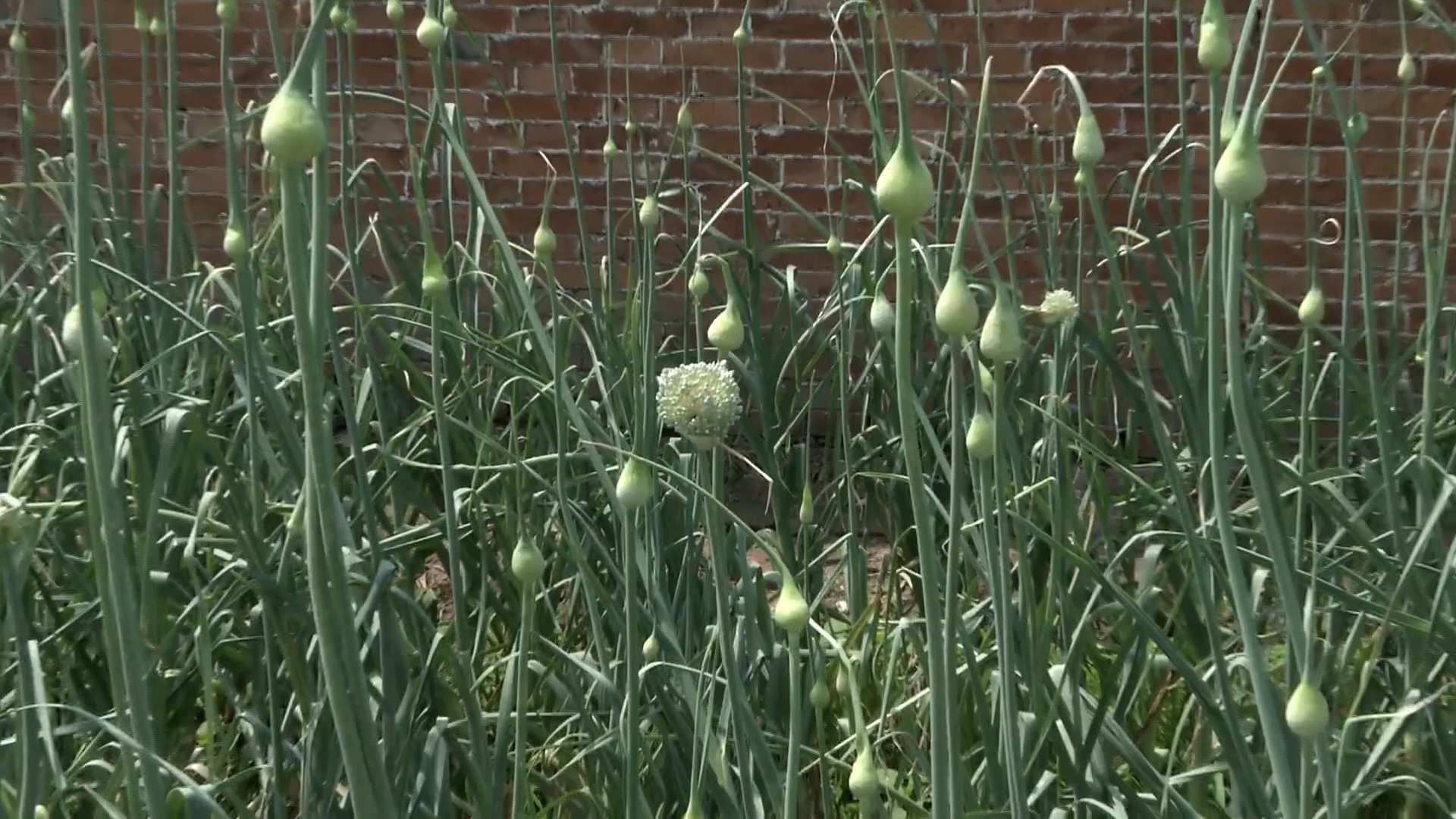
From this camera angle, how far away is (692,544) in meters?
1.11

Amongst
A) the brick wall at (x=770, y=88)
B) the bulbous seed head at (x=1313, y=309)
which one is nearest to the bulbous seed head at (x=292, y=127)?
the bulbous seed head at (x=1313, y=309)

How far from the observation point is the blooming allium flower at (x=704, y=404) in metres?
0.68

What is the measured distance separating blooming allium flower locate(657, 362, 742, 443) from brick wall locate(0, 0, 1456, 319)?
1655 mm

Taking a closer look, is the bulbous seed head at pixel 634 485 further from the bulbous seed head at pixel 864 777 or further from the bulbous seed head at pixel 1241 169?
the bulbous seed head at pixel 1241 169

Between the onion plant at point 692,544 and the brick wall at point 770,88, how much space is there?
77 cm

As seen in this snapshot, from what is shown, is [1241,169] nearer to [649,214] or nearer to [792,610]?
[792,610]

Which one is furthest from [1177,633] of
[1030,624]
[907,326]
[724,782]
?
[907,326]

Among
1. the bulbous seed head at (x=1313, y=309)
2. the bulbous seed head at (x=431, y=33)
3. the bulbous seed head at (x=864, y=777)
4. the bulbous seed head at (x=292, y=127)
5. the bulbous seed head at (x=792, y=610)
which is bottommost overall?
the bulbous seed head at (x=864, y=777)

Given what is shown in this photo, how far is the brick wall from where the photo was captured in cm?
237

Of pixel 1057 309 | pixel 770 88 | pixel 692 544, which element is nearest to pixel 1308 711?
pixel 1057 309

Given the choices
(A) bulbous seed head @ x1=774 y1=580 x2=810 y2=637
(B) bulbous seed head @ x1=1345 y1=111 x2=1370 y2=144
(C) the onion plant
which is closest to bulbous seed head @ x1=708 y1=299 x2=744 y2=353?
(C) the onion plant

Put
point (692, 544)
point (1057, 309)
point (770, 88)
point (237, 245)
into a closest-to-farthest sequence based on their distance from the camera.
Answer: point (237, 245) → point (1057, 309) → point (692, 544) → point (770, 88)

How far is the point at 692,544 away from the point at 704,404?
0.43 metres

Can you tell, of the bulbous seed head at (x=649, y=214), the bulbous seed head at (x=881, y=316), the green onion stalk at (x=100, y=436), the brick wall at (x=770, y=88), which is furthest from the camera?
the brick wall at (x=770, y=88)
